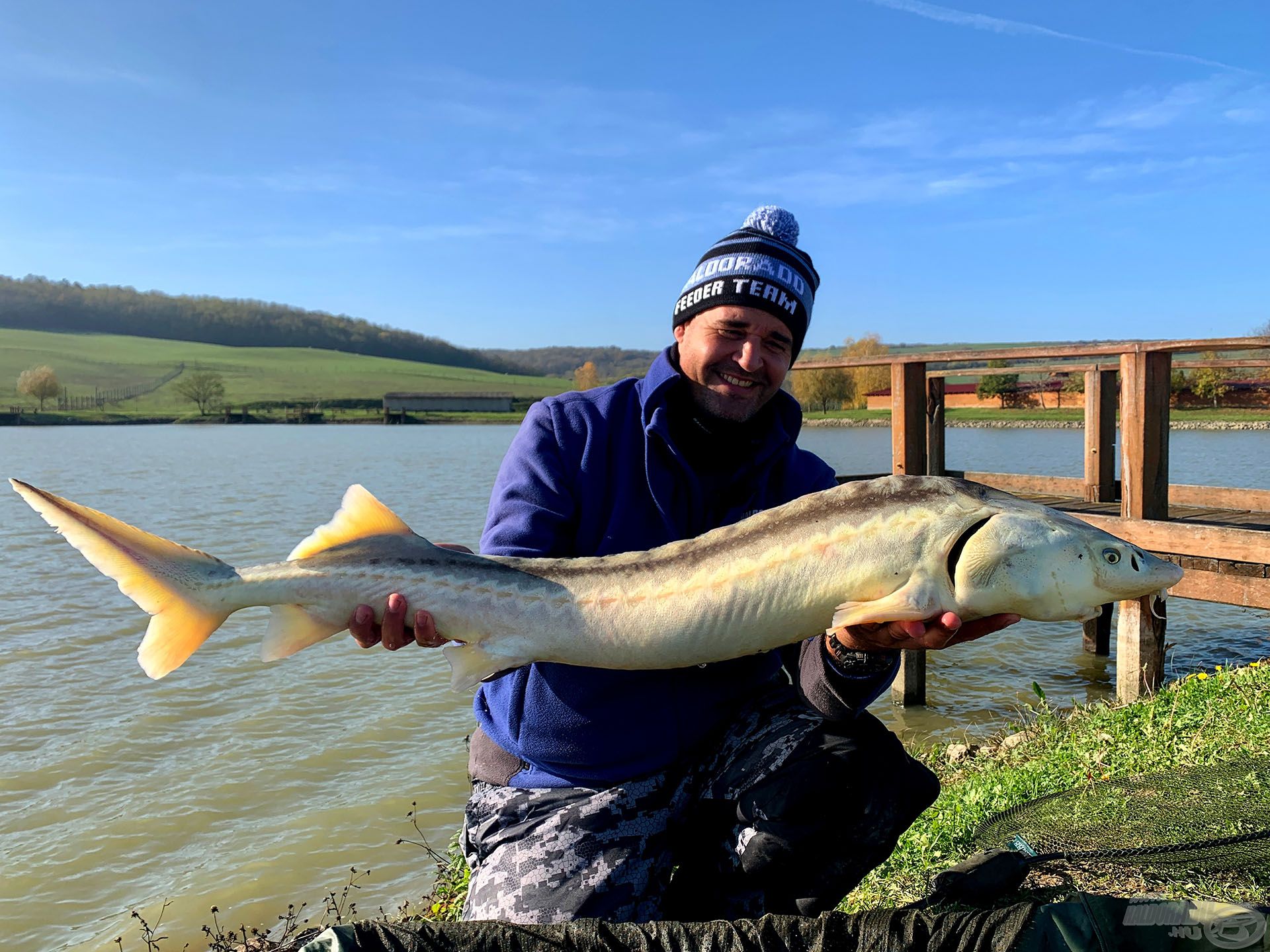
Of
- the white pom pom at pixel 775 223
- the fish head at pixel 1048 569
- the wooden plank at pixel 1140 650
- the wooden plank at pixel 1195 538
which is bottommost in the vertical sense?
the wooden plank at pixel 1140 650

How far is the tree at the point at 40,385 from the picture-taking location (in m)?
95.1

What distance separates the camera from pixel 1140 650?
23.1 feet

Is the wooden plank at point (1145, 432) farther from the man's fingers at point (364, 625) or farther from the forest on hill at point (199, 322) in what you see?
the forest on hill at point (199, 322)

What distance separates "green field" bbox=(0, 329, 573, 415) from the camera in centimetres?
10625

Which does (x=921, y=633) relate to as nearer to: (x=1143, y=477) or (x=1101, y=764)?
(x=1101, y=764)

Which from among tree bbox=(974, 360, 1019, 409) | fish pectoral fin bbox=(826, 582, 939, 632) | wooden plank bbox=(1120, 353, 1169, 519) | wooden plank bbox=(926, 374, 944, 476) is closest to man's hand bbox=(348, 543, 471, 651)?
fish pectoral fin bbox=(826, 582, 939, 632)

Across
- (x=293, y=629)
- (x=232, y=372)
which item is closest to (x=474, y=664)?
(x=293, y=629)

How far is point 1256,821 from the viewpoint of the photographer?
3545 mm

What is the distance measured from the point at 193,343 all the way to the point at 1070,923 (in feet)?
554

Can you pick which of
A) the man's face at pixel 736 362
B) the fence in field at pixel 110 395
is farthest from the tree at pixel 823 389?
the man's face at pixel 736 362

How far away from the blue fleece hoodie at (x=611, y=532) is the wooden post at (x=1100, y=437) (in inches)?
344

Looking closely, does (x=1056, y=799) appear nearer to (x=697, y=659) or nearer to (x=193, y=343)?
(x=697, y=659)

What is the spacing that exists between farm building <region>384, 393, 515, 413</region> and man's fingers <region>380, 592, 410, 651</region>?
103163 mm

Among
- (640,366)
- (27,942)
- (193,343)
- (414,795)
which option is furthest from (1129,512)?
(193,343)
